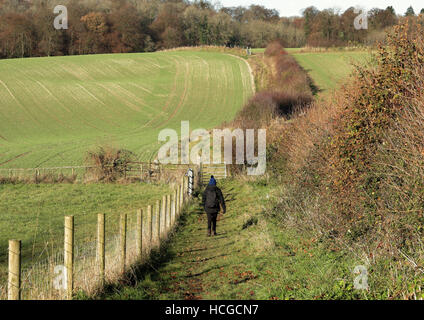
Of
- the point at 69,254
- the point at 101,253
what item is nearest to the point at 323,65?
→ the point at 101,253

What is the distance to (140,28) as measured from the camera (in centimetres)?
9850

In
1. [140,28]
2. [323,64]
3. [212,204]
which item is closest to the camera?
[212,204]

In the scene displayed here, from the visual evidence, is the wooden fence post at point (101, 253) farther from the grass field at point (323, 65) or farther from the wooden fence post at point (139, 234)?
the grass field at point (323, 65)

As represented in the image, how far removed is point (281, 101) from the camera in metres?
Answer: 42.5

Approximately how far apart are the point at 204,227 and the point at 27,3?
10324 cm

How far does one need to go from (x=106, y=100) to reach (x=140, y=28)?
4306 centimetres

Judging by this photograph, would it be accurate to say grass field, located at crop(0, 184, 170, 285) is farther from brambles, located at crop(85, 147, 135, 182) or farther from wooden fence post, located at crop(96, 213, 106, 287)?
wooden fence post, located at crop(96, 213, 106, 287)

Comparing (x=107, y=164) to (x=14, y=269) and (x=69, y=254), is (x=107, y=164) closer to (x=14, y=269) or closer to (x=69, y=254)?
(x=69, y=254)

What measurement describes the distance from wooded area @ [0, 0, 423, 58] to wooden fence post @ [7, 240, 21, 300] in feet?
249

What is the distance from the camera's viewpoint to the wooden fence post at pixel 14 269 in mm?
5430

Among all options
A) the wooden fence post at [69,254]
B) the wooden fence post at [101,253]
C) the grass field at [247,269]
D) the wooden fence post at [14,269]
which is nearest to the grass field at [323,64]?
the grass field at [247,269]

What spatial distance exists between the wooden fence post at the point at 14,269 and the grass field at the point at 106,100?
30.9m
